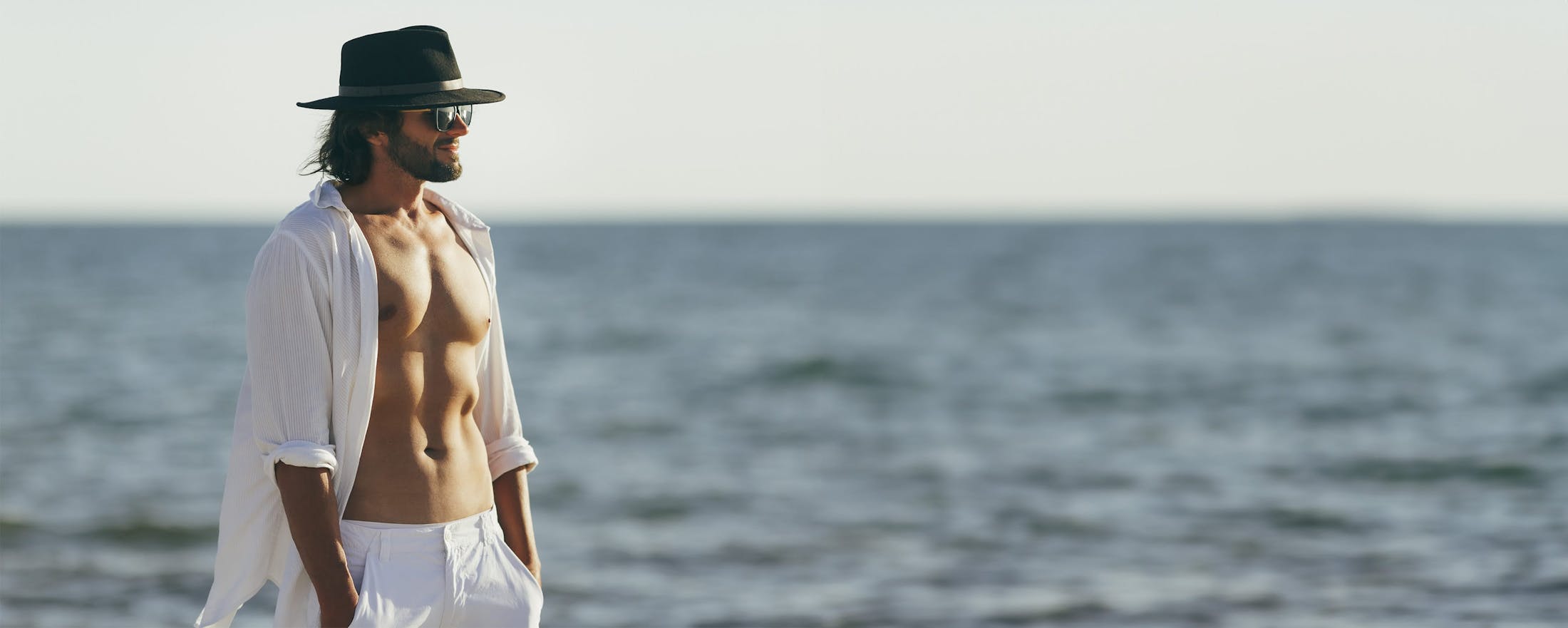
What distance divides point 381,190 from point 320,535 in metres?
0.71

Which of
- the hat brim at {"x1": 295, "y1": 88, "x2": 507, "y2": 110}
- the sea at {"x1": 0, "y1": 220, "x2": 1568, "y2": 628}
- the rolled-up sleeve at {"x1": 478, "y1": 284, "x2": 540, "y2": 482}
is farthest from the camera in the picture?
the sea at {"x1": 0, "y1": 220, "x2": 1568, "y2": 628}

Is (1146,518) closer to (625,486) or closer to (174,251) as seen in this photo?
(625,486)

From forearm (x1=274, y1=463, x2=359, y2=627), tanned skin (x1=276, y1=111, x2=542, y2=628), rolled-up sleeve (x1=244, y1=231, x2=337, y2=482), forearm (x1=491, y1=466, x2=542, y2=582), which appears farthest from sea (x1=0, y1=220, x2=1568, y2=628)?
rolled-up sleeve (x1=244, y1=231, x2=337, y2=482)

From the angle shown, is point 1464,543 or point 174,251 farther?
point 174,251

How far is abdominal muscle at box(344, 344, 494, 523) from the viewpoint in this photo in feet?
10.4

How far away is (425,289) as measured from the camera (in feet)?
10.6

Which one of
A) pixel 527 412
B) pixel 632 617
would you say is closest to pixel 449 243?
pixel 632 617

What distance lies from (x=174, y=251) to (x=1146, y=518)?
8669cm

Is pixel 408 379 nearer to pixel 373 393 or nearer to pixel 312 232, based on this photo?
pixel 373 393

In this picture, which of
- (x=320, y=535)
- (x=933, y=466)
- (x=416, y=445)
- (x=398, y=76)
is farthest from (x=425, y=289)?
(x=933, y=466)

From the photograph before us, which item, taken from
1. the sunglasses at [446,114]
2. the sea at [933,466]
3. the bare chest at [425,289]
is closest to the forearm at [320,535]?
the bare chest at [425,289]

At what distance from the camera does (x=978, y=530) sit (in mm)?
10859

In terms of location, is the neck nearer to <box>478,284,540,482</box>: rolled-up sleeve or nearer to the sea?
<box>478,284,540,482</box>: rolled-up sleeve

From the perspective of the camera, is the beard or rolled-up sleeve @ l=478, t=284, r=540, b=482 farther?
rolled-up sleeve @ l=478, t=284, r=540, b=482
